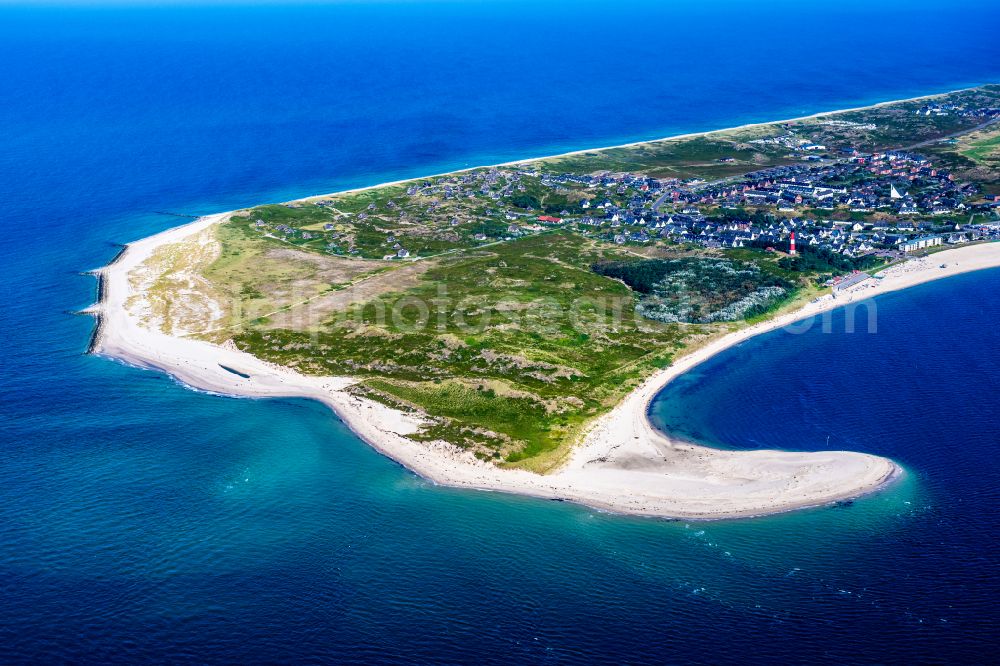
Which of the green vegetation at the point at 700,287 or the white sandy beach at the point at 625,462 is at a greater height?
the green vegetation at the point at 700,287

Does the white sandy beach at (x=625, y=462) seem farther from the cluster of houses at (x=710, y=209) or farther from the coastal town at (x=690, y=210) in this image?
the cluster of houses at (x=710, y=209)

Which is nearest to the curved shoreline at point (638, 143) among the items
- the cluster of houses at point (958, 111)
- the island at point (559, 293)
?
the island at point (559, 293)

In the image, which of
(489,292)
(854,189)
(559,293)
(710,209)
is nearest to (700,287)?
(559,293)

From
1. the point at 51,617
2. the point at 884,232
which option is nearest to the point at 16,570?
the point at 51,617

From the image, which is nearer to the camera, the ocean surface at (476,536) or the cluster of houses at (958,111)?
the ocean surface at (476,536)

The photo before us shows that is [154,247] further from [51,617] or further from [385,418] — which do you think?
[51,617]

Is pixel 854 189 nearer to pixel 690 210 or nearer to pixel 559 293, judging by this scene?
pixel 690 210
